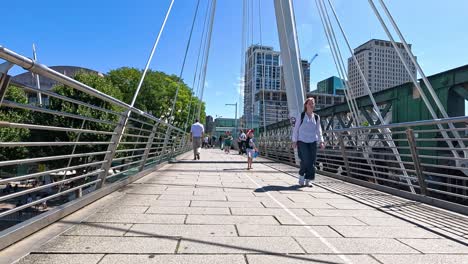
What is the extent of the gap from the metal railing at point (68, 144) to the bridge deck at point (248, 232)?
50 cm

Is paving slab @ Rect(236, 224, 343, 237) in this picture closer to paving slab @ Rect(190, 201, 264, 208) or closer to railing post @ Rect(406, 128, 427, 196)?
paving slab @ Rect(190, 201, 264, 208)

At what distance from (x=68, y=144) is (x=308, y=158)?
4.93 metres

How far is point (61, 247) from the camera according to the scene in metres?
3.45

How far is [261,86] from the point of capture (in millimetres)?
37594

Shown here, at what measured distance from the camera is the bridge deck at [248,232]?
11.1ft

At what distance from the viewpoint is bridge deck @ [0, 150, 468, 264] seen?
11.1ft

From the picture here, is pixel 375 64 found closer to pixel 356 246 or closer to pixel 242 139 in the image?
pixel 242 139

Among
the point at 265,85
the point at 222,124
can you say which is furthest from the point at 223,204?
the point at 222,124

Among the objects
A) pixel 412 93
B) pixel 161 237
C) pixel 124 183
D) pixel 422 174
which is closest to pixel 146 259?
pixel 161 237

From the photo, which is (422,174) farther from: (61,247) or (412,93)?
(412,93)

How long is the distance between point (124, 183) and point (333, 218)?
4.23 metres

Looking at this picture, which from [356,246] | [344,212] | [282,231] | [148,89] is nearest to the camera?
[356,246]

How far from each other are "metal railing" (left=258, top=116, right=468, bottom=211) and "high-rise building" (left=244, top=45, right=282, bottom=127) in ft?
46.6

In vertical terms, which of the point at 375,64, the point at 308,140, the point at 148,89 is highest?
the point at 148,89
